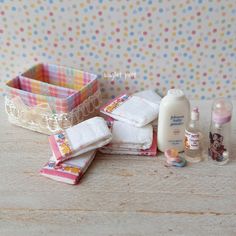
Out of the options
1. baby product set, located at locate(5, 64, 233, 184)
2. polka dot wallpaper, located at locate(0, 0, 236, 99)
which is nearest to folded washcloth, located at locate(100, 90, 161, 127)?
baby product set, located at locate(5, 64, 233, 184)

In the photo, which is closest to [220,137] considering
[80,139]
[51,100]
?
[80,139]

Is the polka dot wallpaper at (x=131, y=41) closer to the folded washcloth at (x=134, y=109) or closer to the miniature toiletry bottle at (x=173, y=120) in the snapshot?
the folded washcloth at (x=134, y=109)

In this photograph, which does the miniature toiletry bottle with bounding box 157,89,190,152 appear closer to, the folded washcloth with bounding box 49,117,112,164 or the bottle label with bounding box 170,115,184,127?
the bottle label with bounding box 170,115,184,127

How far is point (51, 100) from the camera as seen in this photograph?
116 cm

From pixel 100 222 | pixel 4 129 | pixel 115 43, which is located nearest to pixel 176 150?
pixel 100 222

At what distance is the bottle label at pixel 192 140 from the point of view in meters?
1.06

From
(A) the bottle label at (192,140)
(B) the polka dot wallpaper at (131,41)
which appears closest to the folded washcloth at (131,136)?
(A) the bottle label at (192,140)

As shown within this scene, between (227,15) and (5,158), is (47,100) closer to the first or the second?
(5,158)

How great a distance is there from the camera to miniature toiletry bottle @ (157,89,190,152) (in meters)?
1.06

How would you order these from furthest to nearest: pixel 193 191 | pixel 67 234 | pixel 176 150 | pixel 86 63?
pixel 86 63 < pixel 176 150 < pixel 193 191 < pixel 67 234

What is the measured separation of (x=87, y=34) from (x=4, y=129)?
0.40 meters

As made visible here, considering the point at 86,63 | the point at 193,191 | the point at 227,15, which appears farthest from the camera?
the point at 86,63

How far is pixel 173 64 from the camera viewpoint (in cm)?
134

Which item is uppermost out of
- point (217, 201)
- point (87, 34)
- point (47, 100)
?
point (87, 34)
